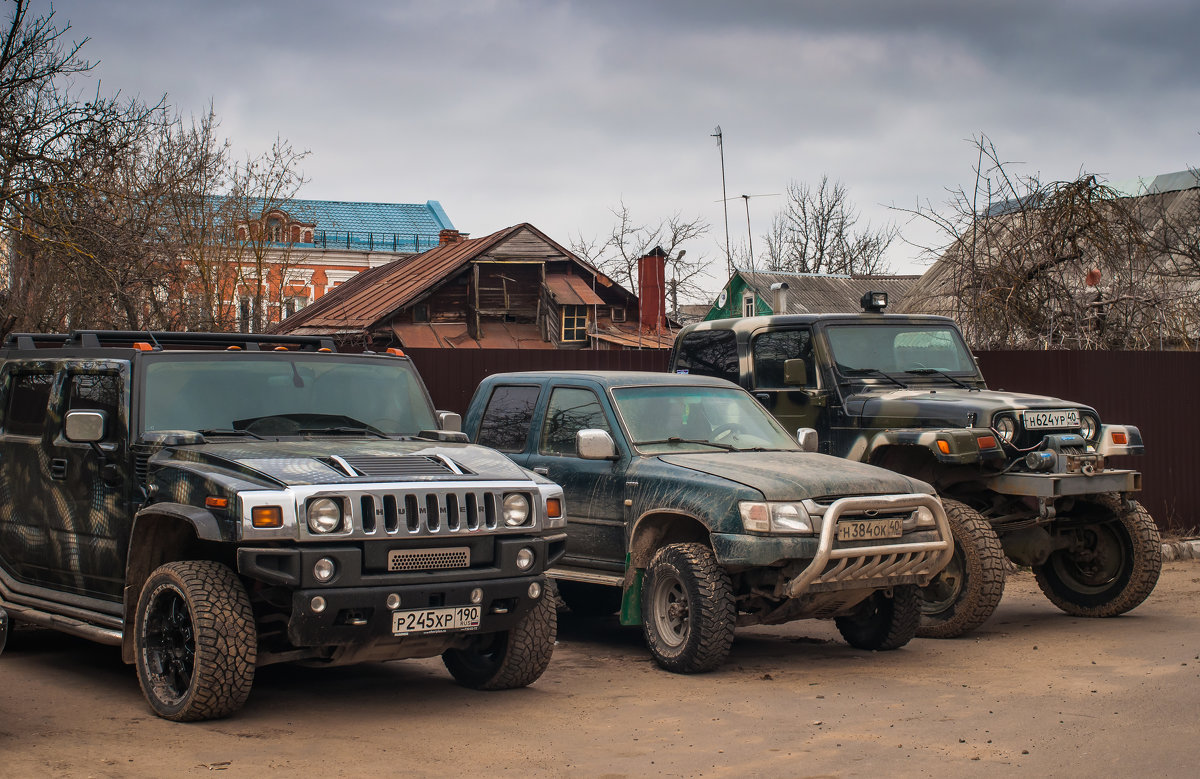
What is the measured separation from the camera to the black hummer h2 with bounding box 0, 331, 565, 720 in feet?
19.7

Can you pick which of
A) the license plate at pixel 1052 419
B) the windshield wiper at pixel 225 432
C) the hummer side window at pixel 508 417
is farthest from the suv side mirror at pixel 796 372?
the windshield wiper at pixel 225 432

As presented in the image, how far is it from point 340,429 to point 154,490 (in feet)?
3.84

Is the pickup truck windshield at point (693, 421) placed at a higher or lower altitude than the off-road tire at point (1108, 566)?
higher

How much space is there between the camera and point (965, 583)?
9.01 meters

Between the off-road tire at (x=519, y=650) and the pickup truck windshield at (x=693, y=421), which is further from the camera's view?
the pickup truck windshield at (x=693, y=421)

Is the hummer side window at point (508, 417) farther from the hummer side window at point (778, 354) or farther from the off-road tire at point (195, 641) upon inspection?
the off-road tire at point (195, 641)

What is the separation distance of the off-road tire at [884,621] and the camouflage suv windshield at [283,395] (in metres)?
3.24

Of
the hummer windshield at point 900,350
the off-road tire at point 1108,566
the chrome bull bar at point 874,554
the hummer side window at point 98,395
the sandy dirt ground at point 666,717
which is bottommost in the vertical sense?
the sandy dirt ground at point 666,717

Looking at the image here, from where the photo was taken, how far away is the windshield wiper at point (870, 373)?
10281 mm

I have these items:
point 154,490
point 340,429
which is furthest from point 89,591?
point 340,429

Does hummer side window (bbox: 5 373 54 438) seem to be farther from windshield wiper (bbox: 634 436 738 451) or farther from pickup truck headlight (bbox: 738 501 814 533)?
pickup truck headlight (bbox: 738 501 814 533)

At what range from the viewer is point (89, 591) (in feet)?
23.5

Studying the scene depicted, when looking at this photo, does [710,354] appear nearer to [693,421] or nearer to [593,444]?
[693,421]

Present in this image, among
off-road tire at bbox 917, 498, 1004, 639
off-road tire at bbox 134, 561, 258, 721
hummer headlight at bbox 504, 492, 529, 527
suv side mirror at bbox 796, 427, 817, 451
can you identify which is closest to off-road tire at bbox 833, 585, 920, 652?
off-road tire at bbox 917, 498, 1004, 639
